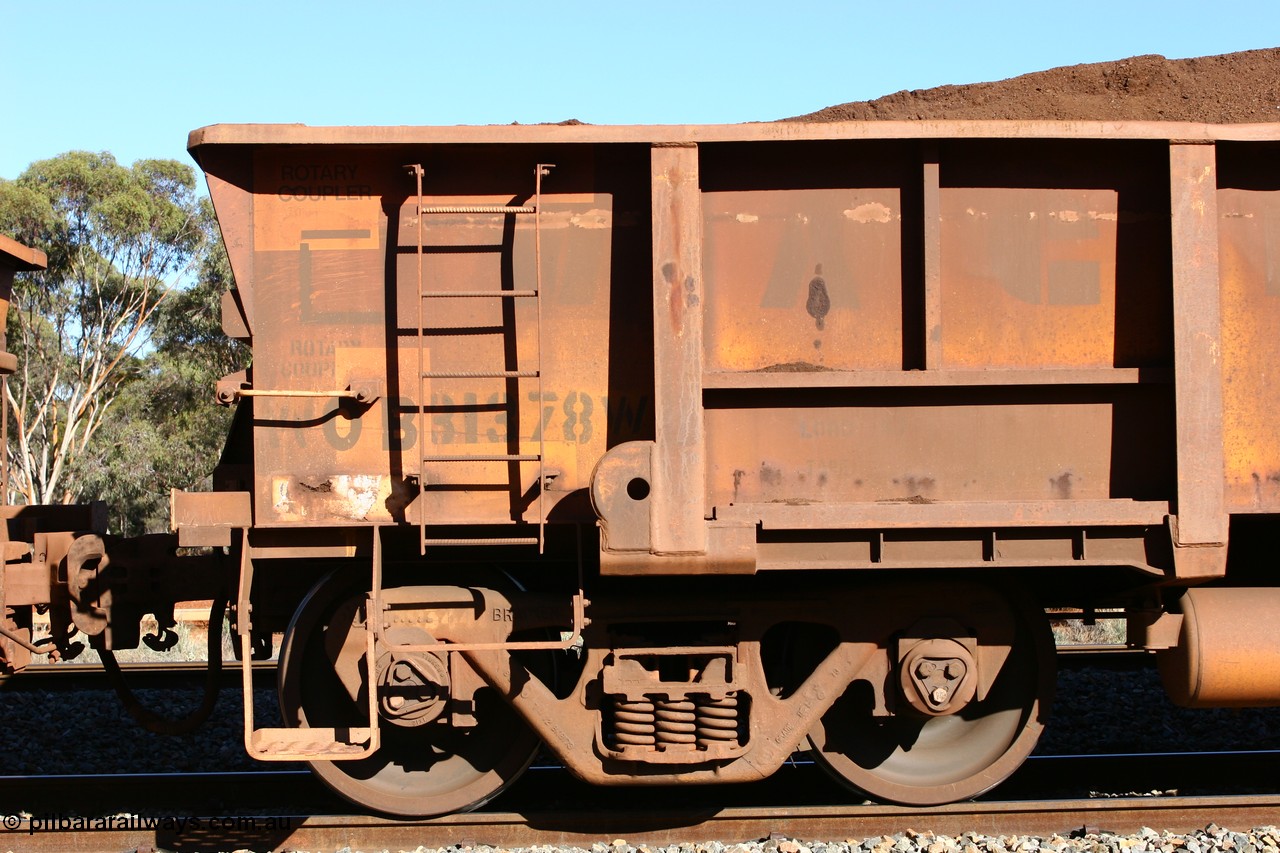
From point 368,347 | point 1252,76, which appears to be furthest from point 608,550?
point 1252,76

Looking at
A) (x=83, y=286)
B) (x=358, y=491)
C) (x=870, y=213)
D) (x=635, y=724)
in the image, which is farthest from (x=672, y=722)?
(x=83, y=286)

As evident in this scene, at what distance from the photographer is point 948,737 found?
5.64 meters

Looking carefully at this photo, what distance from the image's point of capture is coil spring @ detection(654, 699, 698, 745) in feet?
16.7

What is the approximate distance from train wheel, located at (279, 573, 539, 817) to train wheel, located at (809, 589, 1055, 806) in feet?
5.24

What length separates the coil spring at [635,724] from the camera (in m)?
5.09

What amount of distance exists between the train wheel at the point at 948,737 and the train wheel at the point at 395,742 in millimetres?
1599

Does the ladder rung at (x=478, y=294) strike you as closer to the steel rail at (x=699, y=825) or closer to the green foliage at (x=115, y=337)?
the steel rail at (x=699, y=825)

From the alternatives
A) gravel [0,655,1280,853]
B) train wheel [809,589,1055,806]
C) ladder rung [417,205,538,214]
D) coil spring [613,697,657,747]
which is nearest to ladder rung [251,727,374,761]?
coil spring [613,697,657,747]

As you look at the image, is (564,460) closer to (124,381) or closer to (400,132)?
(400,132)

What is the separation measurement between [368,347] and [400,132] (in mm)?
977

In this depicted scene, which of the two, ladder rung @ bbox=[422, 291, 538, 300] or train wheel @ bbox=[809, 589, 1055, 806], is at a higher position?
ladder rung @ bbox=[422, 291, 538, 300]

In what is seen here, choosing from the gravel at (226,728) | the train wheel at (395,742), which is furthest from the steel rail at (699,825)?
the gravel at (226,728)

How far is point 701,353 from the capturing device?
15.5 feet

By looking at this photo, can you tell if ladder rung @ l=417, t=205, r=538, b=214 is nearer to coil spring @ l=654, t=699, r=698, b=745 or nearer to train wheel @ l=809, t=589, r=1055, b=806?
coil spring @ l=654, t=699, r=698, b=745
